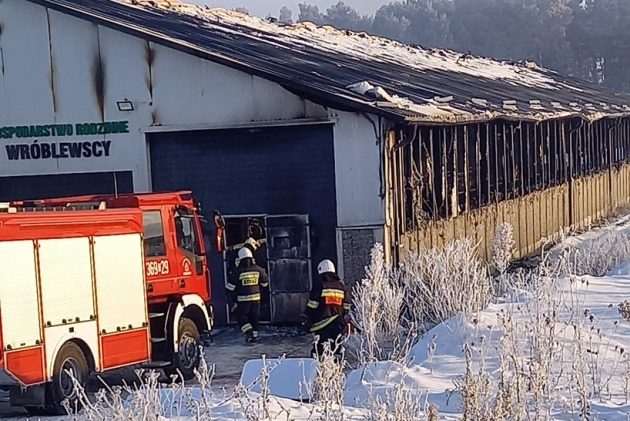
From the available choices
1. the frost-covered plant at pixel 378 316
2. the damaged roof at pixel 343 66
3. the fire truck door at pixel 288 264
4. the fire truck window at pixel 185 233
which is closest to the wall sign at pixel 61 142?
the damaged roof at pixel 343 66

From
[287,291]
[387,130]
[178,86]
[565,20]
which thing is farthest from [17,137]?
[565,20]

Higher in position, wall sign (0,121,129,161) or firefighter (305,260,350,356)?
wall sign (0,121,129,161)

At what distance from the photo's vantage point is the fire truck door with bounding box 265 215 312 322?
19.0 meters

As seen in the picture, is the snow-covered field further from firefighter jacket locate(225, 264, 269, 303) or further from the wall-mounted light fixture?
the wall-mounted light fixture

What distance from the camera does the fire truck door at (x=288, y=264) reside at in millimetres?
19016

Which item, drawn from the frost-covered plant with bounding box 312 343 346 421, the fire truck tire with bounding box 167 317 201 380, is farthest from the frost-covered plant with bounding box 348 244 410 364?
the frost-covered plant with bounding box 312 343 346 421

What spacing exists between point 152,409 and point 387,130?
11398mm

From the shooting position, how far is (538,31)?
101125 mm

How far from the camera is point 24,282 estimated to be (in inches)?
457

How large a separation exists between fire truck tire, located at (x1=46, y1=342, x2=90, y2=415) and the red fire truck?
0.01 m

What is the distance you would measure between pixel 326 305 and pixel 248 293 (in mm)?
4495

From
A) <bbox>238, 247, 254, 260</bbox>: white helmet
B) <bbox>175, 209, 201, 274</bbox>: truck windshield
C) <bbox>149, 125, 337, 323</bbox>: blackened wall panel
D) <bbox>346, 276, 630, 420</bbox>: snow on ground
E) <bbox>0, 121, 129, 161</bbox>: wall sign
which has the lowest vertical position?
<bbox>346, 276, 630, 420</bbox>: snow on ground

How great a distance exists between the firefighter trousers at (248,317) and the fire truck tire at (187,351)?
8.12ft

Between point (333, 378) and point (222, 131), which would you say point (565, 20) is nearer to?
point (222, 131)
